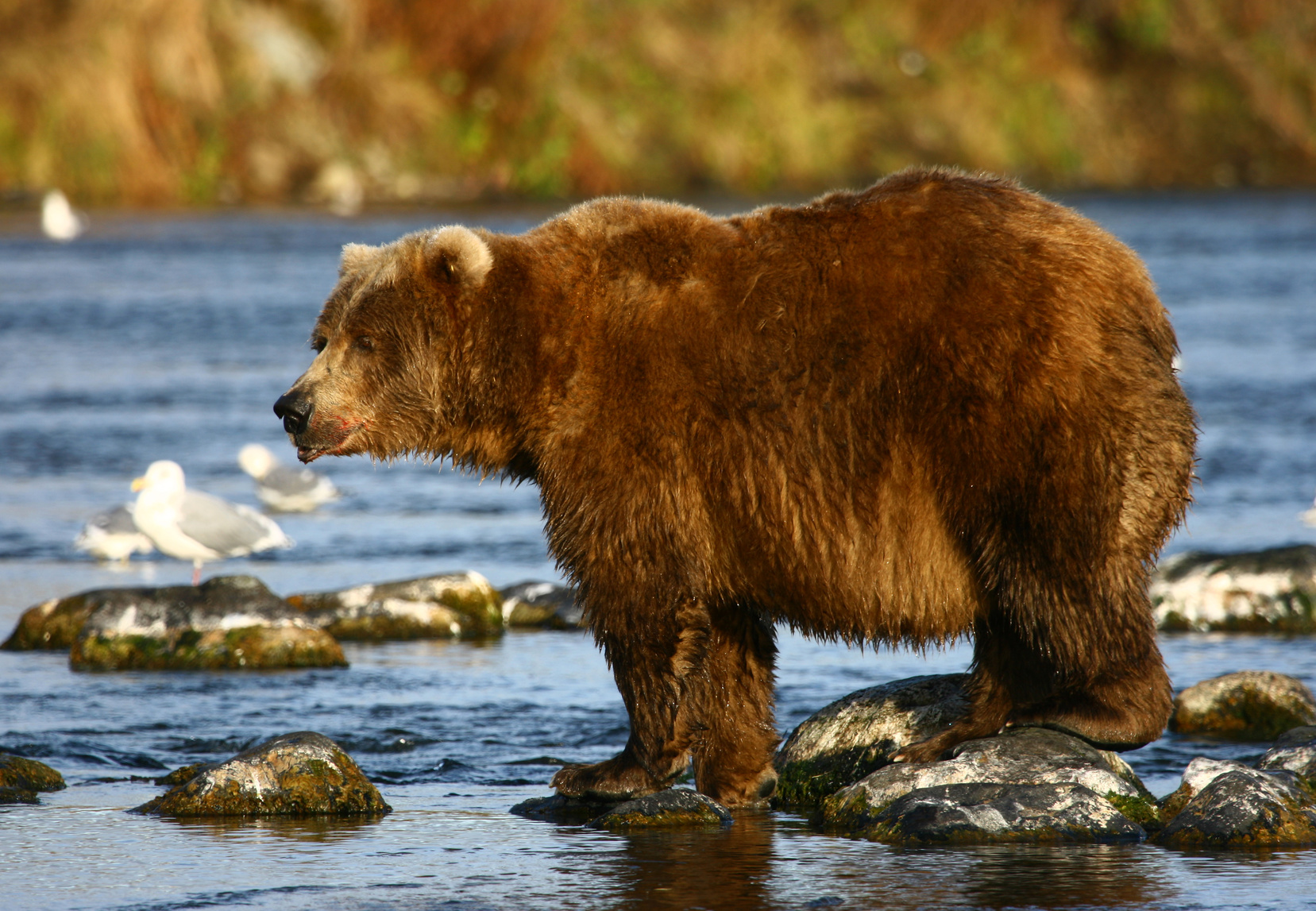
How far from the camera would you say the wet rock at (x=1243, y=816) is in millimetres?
5070

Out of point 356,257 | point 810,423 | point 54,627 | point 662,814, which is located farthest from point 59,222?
point 810,423

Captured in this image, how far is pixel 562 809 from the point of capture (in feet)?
18.6

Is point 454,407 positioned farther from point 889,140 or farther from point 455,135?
point 889,140

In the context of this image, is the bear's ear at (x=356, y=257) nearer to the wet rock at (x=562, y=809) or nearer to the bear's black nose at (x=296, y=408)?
the bear's black nose at (x=296, y=408)

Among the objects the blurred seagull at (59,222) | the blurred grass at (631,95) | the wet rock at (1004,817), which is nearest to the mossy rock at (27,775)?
the wet rock at (1004,817)

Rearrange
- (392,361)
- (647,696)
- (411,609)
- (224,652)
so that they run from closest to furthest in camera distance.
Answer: (647,696)
(392,361)
(224,652)
(411,609)

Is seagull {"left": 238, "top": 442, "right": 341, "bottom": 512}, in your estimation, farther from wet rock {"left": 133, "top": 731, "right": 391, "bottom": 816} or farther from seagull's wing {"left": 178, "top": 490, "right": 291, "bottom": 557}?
wet rock {"left": 133, "top": 731, "right": 391, "bottom": 816}

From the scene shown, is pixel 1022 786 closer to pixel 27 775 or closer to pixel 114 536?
pixel 27 775

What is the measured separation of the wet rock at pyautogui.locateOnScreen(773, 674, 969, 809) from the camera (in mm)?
5891

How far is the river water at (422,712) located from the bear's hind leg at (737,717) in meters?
0.22

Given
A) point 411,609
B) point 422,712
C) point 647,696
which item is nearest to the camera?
point 647,696

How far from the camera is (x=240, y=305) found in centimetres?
2053

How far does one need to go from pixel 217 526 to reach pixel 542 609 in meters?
2.27

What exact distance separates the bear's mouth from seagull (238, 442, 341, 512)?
5.99 metres
